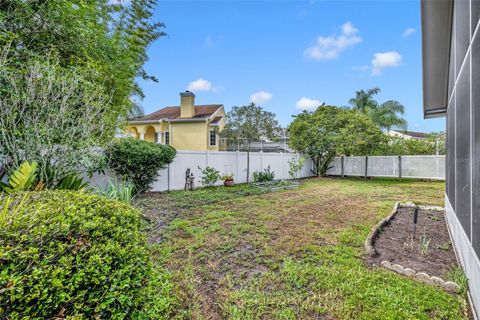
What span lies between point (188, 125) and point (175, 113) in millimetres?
2772

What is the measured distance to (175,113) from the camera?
66.2 ft

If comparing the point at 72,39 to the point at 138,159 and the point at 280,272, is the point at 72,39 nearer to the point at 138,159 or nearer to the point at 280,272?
the point at 138,159

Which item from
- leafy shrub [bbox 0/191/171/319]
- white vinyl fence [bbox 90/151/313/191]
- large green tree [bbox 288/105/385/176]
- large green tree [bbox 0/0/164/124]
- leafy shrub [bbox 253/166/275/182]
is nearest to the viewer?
leafy shrub [bbox 0/191/171/319]

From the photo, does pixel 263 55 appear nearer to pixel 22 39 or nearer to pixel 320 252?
pixel 22 39

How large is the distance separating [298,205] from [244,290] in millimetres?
4971

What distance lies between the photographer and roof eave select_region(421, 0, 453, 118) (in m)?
4.32

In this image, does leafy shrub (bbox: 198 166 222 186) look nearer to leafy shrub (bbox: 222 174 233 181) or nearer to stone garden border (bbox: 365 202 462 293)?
leafy shrub (bbox: 222 174 233 181)

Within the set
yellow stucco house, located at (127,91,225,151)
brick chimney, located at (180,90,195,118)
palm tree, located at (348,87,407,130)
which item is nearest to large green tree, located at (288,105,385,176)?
yellow stucco house, located at (127,91,225,151)

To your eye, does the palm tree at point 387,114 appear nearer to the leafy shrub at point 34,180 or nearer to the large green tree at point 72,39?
the large green tree at point 72,39

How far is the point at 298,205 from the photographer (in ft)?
24.0

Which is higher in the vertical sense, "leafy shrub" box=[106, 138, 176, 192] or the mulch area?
"leafy shrub" box=[106, 138, 176, 192]

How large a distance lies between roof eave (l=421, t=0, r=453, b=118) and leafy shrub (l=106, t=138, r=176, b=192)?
7.65 m

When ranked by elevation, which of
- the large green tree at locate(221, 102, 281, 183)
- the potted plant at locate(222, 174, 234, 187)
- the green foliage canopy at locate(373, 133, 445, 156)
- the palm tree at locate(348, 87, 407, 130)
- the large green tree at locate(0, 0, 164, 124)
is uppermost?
the palm tree at locate(348, 87, 407, 130)

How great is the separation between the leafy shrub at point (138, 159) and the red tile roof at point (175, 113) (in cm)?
973
